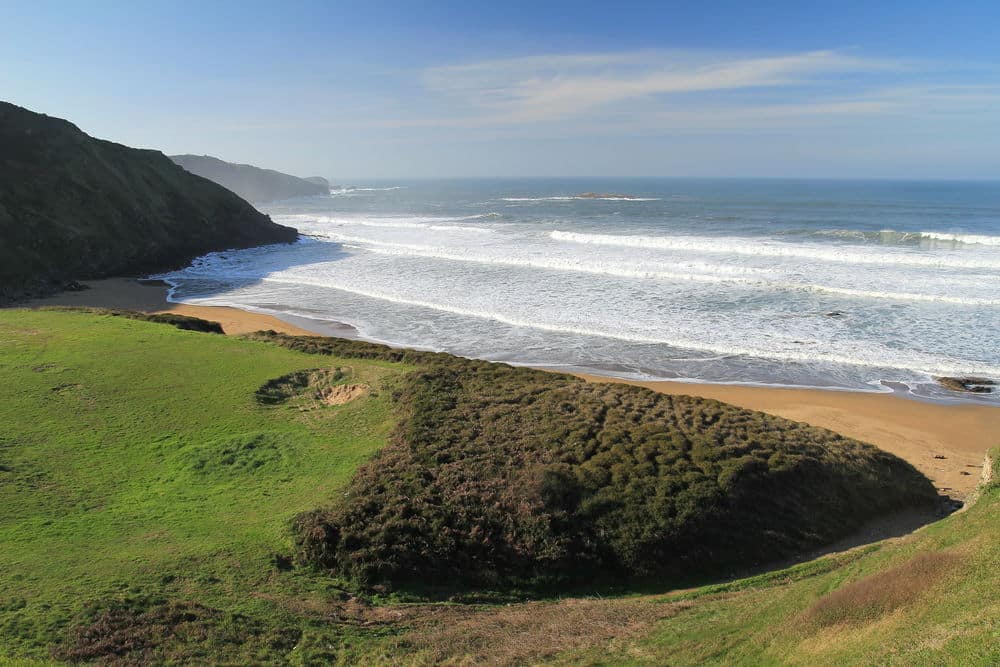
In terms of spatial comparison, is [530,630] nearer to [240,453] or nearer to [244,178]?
[240,453]

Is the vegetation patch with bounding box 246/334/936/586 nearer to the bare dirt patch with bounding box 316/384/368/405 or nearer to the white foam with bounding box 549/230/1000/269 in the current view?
the bare dirt patch with bounding box 316/384/368/405

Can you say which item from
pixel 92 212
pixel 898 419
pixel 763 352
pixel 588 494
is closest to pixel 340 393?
pixel 588 494

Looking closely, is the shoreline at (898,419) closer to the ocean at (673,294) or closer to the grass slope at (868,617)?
the ocean at (673,294)

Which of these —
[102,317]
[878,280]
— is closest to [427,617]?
[102,317]

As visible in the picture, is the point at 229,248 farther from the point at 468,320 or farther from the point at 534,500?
the point at 534,500

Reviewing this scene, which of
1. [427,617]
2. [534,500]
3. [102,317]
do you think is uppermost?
[102,317]

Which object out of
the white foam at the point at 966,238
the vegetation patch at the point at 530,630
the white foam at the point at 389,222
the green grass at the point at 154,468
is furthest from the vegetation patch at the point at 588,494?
the white foam at the point at 389,222

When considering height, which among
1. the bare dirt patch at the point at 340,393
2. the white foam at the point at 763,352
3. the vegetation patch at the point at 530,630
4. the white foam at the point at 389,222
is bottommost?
the vegetation patch at the point at 530,630
